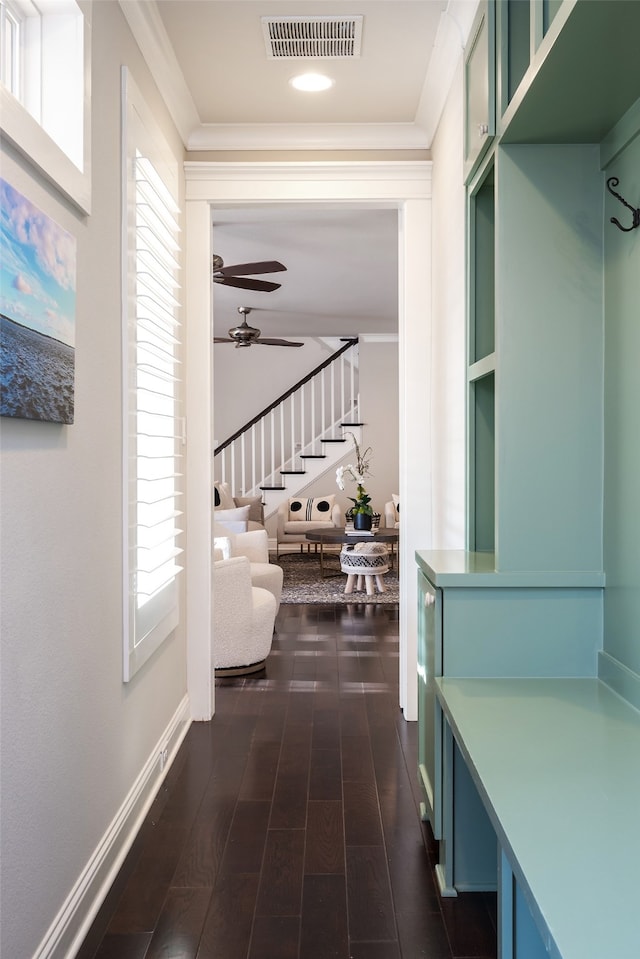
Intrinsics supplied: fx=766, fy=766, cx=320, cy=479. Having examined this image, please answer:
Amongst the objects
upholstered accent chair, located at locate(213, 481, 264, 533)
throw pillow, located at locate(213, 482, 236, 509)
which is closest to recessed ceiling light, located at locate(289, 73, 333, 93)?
upholstered accent chair, located at locate(213, 481, 264, 533)

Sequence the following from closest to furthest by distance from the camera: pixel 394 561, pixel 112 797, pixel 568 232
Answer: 1. pixel 568 232
2. pixel 112 797
3. pixel 394 561

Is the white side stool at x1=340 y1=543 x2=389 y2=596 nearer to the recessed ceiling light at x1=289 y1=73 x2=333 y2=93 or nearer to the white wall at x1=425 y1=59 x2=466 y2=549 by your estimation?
the white wall at x1=425 y1=59 x2=466 y2=549

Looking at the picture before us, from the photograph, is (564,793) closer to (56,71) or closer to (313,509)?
(56,71)

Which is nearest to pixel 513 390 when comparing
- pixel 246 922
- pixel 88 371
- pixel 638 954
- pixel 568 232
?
pixel 568 232

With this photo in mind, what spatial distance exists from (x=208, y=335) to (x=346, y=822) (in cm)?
225

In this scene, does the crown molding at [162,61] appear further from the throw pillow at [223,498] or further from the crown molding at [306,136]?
the throw pillow at [223,498]

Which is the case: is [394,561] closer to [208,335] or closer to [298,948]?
[208,335]

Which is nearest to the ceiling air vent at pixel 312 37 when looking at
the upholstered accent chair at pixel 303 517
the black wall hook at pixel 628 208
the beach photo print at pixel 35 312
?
the black wall hook at pixel 628 208

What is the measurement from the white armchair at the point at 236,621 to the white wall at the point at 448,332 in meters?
1.31

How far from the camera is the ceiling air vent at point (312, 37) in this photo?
2820 mm

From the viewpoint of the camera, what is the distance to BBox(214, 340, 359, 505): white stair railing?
10.9 metres

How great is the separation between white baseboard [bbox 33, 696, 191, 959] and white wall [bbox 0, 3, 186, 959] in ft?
0.03

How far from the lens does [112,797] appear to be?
237 centimetres

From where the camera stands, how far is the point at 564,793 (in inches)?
55.7
